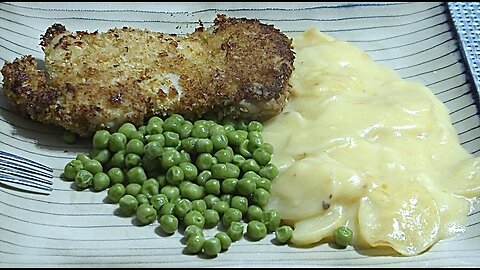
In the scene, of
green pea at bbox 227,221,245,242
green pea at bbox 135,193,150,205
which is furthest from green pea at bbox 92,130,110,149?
green pea at bbox 227,221,245,242

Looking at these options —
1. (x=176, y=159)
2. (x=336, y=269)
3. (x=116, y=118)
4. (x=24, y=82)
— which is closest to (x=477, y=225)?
(x=336, y=269)

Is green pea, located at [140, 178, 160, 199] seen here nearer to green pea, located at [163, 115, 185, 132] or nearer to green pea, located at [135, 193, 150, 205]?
green pea, located at [135, 193, 150, 205]

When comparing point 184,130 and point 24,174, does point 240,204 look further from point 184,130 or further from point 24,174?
point 24,174

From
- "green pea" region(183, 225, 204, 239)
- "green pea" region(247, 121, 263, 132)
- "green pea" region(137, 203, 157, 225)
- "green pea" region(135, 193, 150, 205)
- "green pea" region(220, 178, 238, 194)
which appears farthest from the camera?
"green pea" region(247, 121, 263, 132)

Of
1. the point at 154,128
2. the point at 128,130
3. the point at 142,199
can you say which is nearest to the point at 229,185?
the point at 142,199

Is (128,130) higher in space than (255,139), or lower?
higher

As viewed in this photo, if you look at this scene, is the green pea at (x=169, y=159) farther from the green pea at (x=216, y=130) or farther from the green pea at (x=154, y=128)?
the green pea at (x=216, y=130)

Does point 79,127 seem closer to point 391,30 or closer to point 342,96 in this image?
point 342,96
